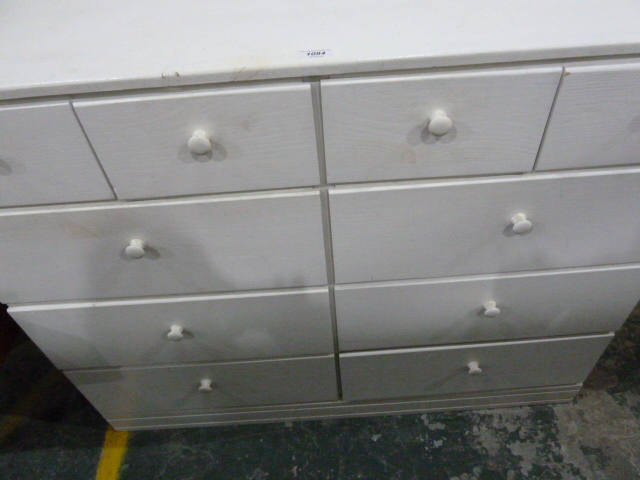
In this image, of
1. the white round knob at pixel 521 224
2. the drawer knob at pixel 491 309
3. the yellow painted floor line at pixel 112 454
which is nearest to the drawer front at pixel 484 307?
the drawer knob at pixel 491 309

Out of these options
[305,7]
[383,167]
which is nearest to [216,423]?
[383,167]

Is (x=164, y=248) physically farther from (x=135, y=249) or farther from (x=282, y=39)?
(x=282, y=39)

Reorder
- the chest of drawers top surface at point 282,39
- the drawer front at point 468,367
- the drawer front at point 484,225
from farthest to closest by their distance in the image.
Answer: the drawer front at point 468,367
the drawer front at point 484,225
the chest of drawers top surface at point 282,39

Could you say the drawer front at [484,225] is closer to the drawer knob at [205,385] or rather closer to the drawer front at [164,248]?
the drawer front at [164,248]

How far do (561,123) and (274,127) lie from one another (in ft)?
1.35

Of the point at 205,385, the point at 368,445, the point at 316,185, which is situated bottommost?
the point at 368,445

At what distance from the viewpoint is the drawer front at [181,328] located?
2.79ft

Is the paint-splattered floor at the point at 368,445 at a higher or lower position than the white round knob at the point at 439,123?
lower

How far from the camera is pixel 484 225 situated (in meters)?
0.75

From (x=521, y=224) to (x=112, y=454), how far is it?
3.83 ft

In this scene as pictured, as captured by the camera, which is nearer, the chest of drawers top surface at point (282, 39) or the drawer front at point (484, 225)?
the chest of drawers top surface at point (282, 39)

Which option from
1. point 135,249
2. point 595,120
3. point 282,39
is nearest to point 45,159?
point 135,249

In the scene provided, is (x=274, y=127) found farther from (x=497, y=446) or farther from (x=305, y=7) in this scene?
(x=497, y=446)

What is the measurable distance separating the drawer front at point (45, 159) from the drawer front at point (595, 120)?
0.67 meters
